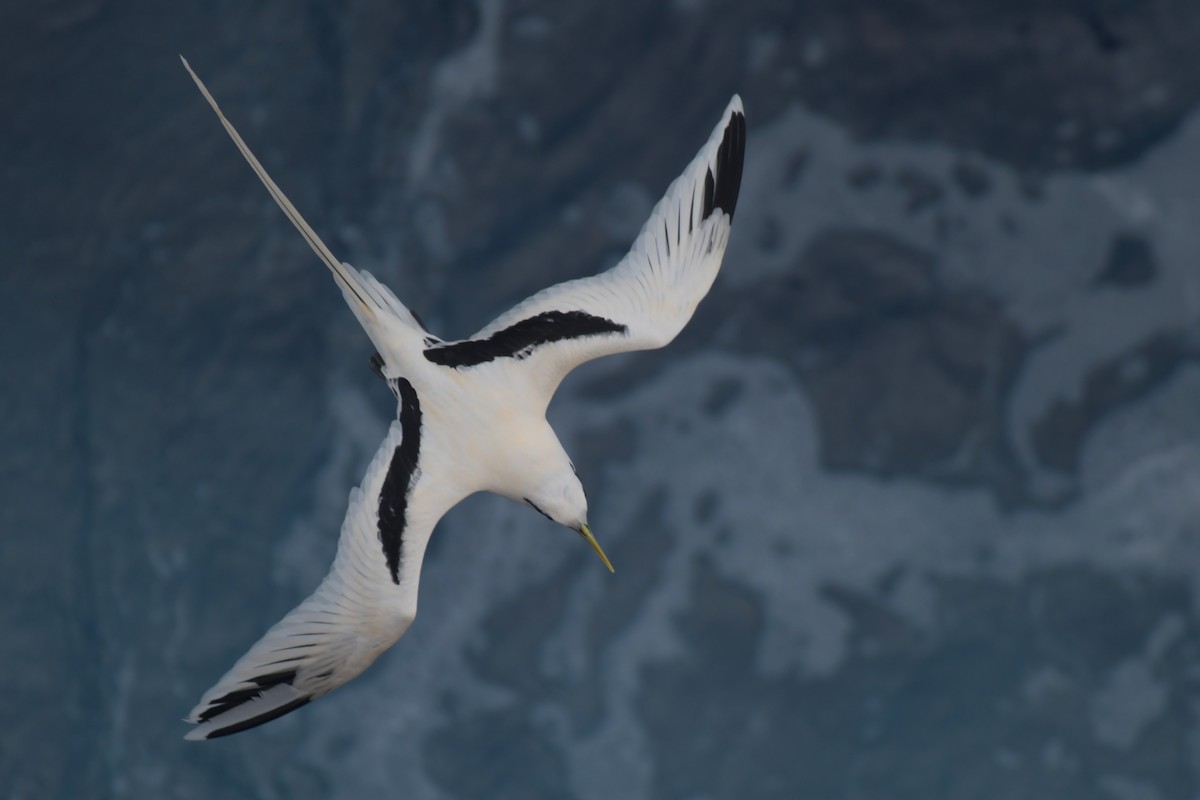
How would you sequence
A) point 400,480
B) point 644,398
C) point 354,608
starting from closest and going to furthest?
point 354,608 < point 400,480 < point 644,398

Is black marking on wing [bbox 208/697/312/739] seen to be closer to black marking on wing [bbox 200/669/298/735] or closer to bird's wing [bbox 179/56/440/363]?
black marking on wing [bbox 200/669/298/735]

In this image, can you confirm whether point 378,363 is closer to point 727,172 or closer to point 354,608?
point 354,608

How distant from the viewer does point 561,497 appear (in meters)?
9.50

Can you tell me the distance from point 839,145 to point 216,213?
23.5 feet

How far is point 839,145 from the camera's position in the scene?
45.0 ft

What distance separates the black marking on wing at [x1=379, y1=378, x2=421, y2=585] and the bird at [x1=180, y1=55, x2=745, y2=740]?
11 mm

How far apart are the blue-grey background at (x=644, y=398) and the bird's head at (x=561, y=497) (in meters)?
4.47

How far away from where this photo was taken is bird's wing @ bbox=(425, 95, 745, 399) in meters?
9.12

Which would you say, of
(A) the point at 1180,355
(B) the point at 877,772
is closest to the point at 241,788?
(B) the point at 877,772

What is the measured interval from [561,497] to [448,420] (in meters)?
1.11

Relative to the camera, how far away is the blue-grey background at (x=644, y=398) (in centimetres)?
1321

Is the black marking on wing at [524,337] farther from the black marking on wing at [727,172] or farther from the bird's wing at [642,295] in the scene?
the black marking on wing at [727,172]

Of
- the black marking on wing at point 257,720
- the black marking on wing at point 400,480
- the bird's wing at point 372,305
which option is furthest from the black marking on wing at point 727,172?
the black marking on wing at point 257,720

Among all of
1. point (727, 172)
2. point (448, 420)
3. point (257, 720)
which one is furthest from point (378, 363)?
point (727, 172)
